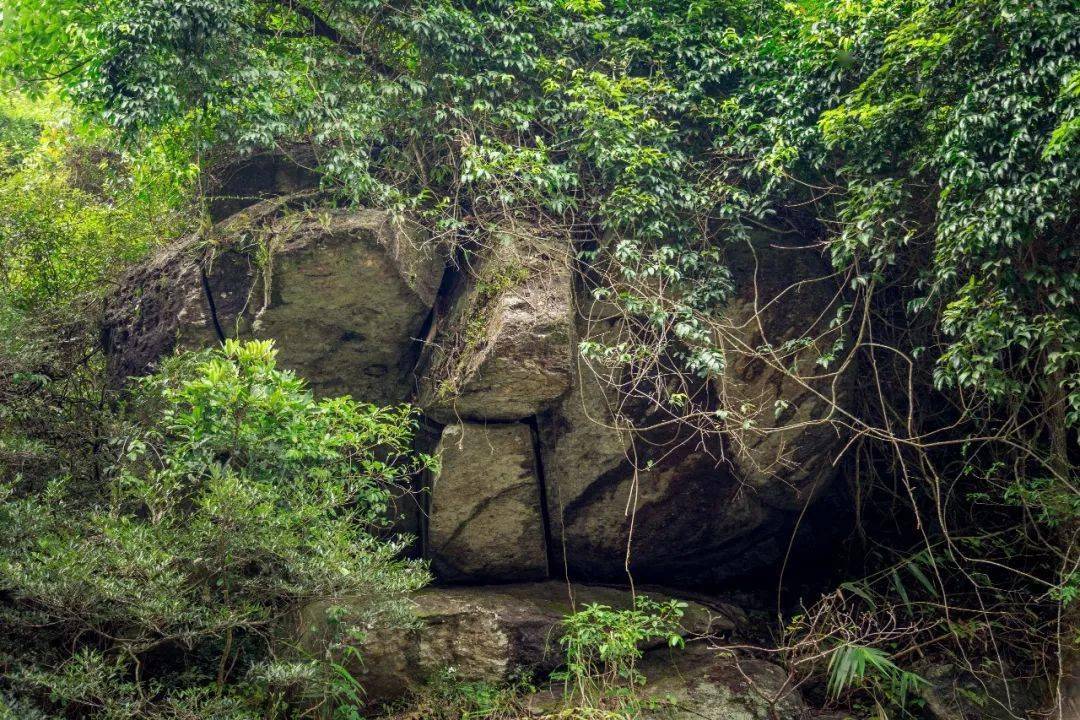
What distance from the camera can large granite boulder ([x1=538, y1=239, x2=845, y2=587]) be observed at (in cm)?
692

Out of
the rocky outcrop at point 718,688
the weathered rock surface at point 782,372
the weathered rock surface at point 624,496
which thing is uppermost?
the weathered rock surface at point 782,372

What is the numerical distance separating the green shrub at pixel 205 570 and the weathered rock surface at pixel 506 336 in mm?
1325

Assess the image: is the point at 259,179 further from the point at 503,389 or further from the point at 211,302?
the point at 503,389

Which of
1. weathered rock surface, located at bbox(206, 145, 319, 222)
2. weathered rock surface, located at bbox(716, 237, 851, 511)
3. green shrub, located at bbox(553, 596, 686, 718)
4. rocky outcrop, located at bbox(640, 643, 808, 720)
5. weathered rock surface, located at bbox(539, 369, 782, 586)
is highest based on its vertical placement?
weathered rock surface, located at bbox(206, 145, 319, 222)

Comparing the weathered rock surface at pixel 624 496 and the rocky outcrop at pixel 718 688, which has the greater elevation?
the weathered rock surface at pixel 624 496

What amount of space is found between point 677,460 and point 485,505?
5.71ft

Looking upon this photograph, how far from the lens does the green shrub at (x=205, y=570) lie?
167 inches

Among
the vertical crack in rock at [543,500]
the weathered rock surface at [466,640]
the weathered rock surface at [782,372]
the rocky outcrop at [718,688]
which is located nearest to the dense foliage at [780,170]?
the weathered rock surface at [782,372]

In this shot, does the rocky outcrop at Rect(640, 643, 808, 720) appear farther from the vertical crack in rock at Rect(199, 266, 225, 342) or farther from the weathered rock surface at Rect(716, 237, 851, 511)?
the vertical crack in rock at Rect(199, 266, 225, 342)

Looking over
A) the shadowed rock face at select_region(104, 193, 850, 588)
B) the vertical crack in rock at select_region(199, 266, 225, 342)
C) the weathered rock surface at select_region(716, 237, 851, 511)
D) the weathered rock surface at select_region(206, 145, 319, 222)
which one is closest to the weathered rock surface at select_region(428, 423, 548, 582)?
the shadowed rock face at select_region(104, 193, 850, 588)

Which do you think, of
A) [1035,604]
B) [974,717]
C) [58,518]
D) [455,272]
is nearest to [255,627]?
[58,518]

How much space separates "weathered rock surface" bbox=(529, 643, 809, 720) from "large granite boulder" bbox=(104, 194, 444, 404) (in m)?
3.18

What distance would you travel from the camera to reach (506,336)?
6320 mm

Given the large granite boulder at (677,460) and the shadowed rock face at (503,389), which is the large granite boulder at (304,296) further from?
the large granite boulder at (677,460)
